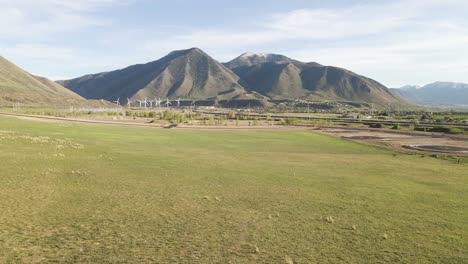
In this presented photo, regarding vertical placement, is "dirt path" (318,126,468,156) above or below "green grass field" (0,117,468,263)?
below

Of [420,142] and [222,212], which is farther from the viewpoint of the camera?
[420,142]

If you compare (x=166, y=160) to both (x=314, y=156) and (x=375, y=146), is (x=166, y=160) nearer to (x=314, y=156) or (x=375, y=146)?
(x=314, y=156)

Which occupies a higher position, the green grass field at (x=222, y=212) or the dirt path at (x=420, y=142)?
the green grass field at (x=222, y=212)

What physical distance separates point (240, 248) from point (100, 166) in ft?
60.6

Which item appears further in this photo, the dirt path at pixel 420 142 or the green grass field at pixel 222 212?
the dirt path at pixel 420 142

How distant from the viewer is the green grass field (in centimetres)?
1270

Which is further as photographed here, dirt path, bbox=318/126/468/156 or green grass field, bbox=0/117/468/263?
dirt path, bbox=318/126/468/156

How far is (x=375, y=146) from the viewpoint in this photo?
5553cm

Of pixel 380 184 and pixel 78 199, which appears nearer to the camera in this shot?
pixel 78 199

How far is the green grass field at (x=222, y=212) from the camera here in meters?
12.7

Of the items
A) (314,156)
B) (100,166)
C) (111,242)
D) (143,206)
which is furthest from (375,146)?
(111,242)

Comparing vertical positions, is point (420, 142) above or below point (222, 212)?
below

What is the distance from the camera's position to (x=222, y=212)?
17.6m

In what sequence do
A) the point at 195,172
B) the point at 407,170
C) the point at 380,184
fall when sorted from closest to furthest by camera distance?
the point at 380,184 < the point at 195,172 < the point at 407,170
